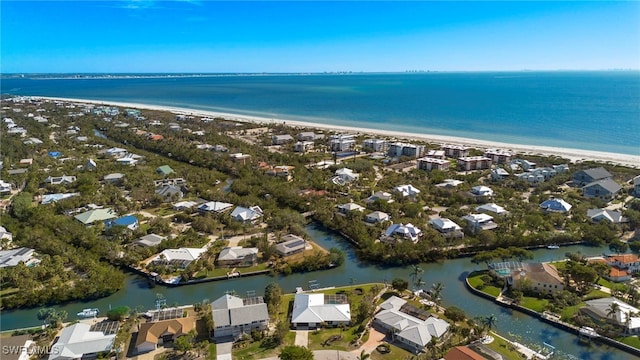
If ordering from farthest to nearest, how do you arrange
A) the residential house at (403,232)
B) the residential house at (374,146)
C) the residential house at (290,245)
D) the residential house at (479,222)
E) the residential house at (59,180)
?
the residential house at (374,146) < the residential house at (59,180) < the residential house at (479,222) < the residential house at (403,232) < the residential house at (290,245)

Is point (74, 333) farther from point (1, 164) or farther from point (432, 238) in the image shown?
point (1, 164)

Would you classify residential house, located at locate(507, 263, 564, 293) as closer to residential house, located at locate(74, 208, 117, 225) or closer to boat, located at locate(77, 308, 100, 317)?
boat, located at locate(77, 308, 100, 317)

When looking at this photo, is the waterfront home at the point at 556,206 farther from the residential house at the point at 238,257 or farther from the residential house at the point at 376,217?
the residential house at the point at 238,257

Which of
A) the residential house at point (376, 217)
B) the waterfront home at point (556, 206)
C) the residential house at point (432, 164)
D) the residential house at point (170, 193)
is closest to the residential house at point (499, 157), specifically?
the residential house at point (432, 164)

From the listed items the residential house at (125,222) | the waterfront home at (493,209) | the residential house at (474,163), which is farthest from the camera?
the residential house at (474,163)

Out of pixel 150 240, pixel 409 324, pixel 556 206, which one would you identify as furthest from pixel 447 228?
→ pixel 150 240

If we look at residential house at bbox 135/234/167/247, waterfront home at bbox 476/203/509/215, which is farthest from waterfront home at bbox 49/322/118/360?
waterfront home at bbox 476/203/509/215

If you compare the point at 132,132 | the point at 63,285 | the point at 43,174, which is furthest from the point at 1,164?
the point at 63,285
